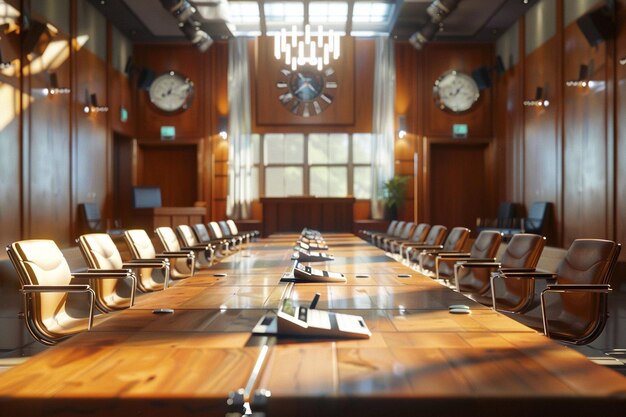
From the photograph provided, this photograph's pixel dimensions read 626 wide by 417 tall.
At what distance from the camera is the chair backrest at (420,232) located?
7.75 metres

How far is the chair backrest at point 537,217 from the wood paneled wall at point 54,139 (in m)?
7.88

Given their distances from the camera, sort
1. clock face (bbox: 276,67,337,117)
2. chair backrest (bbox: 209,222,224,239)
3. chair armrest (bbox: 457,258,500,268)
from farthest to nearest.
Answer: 1. clock face (bbox: 276,67,337,117)
2. chair backrest (bbox: 209,222,224,239)
3. chair armrest (bbox: 457,258,500,268)

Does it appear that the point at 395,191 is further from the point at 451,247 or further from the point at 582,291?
the point at 582,291

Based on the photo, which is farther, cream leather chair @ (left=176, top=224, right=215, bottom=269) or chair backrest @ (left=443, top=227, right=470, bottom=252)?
cream leather chair @ (left=176, top=224, right=215, bottom=269)

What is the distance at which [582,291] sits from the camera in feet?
10.1

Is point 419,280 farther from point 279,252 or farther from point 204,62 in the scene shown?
point 204,62

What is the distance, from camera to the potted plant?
44.9 feet

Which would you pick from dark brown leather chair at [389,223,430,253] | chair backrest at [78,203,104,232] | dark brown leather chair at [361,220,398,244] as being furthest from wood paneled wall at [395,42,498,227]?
chair backrest at [78,203,104,232]

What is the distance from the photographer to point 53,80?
10.1 meters

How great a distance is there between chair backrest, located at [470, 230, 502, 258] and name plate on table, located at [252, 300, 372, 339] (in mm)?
3321

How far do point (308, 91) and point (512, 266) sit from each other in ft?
35.0

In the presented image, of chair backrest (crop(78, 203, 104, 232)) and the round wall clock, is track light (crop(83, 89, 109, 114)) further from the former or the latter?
the round wall clock

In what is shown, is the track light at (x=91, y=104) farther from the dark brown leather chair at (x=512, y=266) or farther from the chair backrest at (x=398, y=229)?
the dark brown leather chair at (x=512, y=266)

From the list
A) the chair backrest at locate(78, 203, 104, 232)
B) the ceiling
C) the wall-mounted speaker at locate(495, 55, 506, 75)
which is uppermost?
the ceiling
